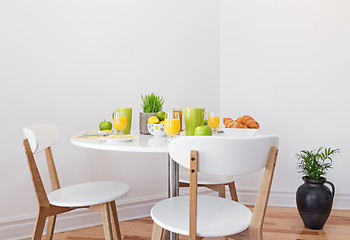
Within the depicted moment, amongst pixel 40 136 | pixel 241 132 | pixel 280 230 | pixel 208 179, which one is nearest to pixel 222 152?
pixel 241 132

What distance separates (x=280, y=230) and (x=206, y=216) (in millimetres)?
1454

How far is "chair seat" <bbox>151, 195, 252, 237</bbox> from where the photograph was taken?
106cm

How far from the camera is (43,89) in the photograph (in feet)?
7.38

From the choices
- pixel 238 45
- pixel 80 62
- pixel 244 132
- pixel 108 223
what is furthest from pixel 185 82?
pixel 108 223

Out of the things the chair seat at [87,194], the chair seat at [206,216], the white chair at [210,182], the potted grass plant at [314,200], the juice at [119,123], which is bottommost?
the potted grass plant at [314,200]

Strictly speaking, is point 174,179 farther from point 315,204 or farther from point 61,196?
point 315,204

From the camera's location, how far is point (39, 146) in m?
1.61

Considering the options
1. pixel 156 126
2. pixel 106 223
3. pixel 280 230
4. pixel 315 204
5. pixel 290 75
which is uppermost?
pixel 290 75

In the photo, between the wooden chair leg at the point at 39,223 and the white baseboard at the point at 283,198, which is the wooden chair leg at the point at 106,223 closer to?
the wooden chair leg at the point at 39,223

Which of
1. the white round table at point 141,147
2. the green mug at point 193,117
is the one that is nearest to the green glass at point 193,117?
the green mug at point 193,117

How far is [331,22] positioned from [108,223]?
2726 mm

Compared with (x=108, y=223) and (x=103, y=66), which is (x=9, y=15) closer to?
(x=103, y=66)

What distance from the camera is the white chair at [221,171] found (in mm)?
963

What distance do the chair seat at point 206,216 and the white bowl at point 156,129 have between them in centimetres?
40
